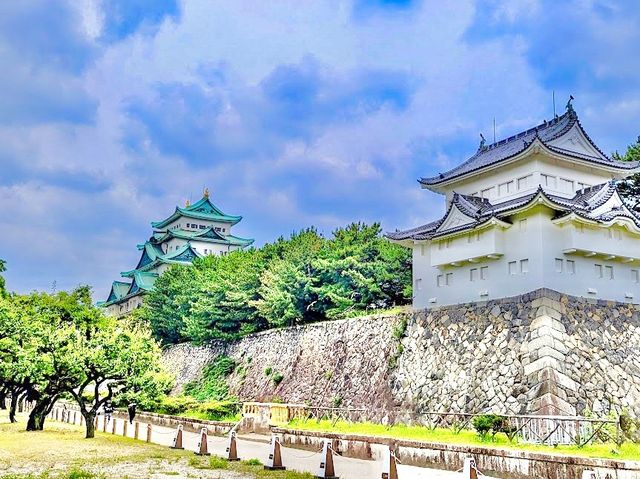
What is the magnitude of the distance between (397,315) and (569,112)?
36.6 feet

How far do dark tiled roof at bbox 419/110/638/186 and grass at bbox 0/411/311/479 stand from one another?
16.2 metres

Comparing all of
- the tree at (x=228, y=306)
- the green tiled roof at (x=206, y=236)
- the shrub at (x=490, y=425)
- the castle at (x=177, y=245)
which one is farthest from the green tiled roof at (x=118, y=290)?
the shrub at (x=490, y=425)

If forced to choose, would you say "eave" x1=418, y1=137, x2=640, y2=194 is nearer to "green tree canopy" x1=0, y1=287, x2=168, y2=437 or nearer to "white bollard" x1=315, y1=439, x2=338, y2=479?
"green tree canopy" x1=0, y1=287, x2=168, y2=437

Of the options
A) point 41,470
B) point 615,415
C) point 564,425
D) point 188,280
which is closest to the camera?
point 41,470

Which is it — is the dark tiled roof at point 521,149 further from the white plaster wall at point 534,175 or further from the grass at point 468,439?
the grass at point 468,439

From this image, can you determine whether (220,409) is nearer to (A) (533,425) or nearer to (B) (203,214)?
(A) (533,425)

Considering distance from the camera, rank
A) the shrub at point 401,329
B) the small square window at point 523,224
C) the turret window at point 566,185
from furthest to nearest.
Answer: the shrub at point 401,329 < the turret window at point 566,185 < the small square window at point 523,224

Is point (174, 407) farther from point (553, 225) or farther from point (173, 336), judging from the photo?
point (553, 225)

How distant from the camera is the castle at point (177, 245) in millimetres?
66875

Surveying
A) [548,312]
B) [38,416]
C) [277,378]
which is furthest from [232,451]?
[277,378]

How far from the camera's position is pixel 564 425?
19203 millimetres

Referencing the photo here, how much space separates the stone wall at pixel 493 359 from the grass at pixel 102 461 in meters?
9.43

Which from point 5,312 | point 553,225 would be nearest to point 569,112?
point 553,225

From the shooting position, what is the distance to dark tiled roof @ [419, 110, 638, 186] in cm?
2602
